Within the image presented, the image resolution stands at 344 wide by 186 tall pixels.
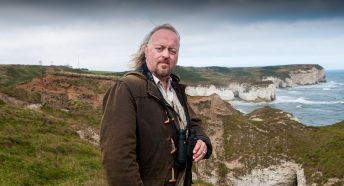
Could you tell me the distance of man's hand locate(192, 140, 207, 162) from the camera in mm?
4395

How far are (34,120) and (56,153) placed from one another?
9.05 m

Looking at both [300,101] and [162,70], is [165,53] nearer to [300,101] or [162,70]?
[162,70]

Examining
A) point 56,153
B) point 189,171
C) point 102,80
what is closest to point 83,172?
point 56,153

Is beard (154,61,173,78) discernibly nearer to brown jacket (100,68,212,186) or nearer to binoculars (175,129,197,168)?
brown jacket (100,68,212,186)

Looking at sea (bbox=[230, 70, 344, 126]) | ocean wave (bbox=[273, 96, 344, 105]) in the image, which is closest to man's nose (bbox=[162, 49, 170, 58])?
sea (bbox=[230, 70, 344, 126])

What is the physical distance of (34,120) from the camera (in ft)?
83.1

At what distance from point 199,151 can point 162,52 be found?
3.83 feet

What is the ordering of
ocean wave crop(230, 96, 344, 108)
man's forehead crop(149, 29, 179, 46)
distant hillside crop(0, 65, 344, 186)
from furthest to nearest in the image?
ocean wave crop(230, 96, 344, 108) → distant hillside crop(0, 65, 344, 186) → man's forehead crop(149, 29, 179, 46)

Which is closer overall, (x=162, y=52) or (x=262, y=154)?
(x=162, y=52)

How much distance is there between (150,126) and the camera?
3.97m

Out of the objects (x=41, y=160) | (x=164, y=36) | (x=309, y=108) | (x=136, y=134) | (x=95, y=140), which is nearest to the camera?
(x=136, y=134)

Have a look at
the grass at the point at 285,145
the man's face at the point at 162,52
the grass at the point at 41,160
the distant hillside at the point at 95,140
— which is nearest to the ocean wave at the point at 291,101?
the distant hillside at the point at 95,140

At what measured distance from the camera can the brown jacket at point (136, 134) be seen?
147 inches

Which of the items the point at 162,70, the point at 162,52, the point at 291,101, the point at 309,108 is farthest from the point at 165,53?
the point at 291,101
